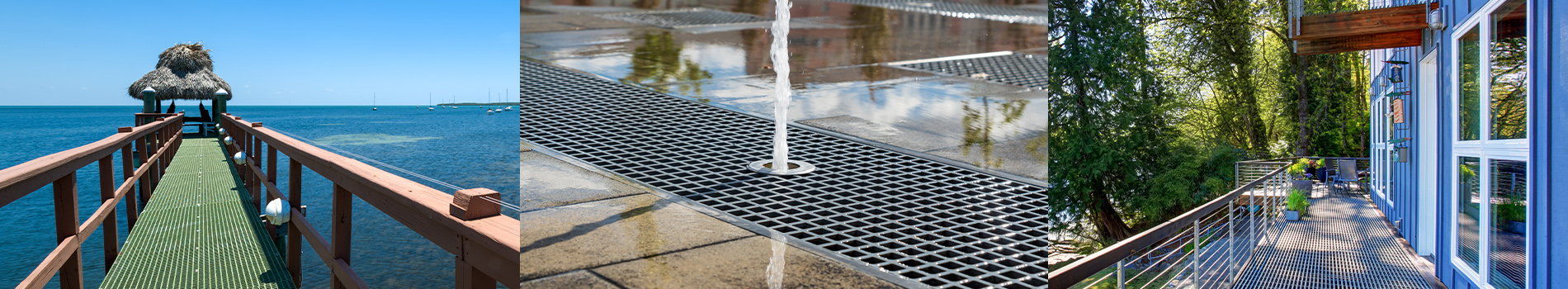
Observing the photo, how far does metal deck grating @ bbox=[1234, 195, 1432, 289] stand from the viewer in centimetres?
425

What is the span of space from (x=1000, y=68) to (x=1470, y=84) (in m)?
4.26

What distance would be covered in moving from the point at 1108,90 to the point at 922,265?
13094 millimetres

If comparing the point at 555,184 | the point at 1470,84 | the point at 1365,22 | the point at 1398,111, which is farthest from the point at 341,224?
the point at 1398,111

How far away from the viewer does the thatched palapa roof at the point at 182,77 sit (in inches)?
593

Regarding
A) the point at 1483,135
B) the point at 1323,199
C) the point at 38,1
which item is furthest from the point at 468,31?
the point at 1483,135

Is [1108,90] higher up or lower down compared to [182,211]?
higher up

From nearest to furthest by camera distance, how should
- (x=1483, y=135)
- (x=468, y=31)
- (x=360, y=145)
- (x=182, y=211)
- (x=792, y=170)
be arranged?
1. (x=792, y=170)
2. (x=1483, y=135)
3. (x=182, y=211)
4. (x=360, y=145)
5. (x=468, y=31)

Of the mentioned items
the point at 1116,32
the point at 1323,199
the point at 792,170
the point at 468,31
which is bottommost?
the point at 1323,199

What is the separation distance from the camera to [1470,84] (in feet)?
12.5

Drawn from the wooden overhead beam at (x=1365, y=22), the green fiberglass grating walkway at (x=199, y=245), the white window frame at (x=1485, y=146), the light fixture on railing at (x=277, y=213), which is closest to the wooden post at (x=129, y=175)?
the green fiberglass grating walkway at (x=199, y=245)

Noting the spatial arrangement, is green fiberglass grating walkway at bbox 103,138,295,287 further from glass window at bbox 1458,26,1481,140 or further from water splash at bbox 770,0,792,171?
glass window at bbox 1458,26,1481,140

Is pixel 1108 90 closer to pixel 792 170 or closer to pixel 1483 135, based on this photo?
pixel 1483 135

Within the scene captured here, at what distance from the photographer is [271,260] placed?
286 cm

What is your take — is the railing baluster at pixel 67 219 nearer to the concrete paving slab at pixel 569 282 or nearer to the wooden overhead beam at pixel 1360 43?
the concrete paving slab at pixel 569 282
